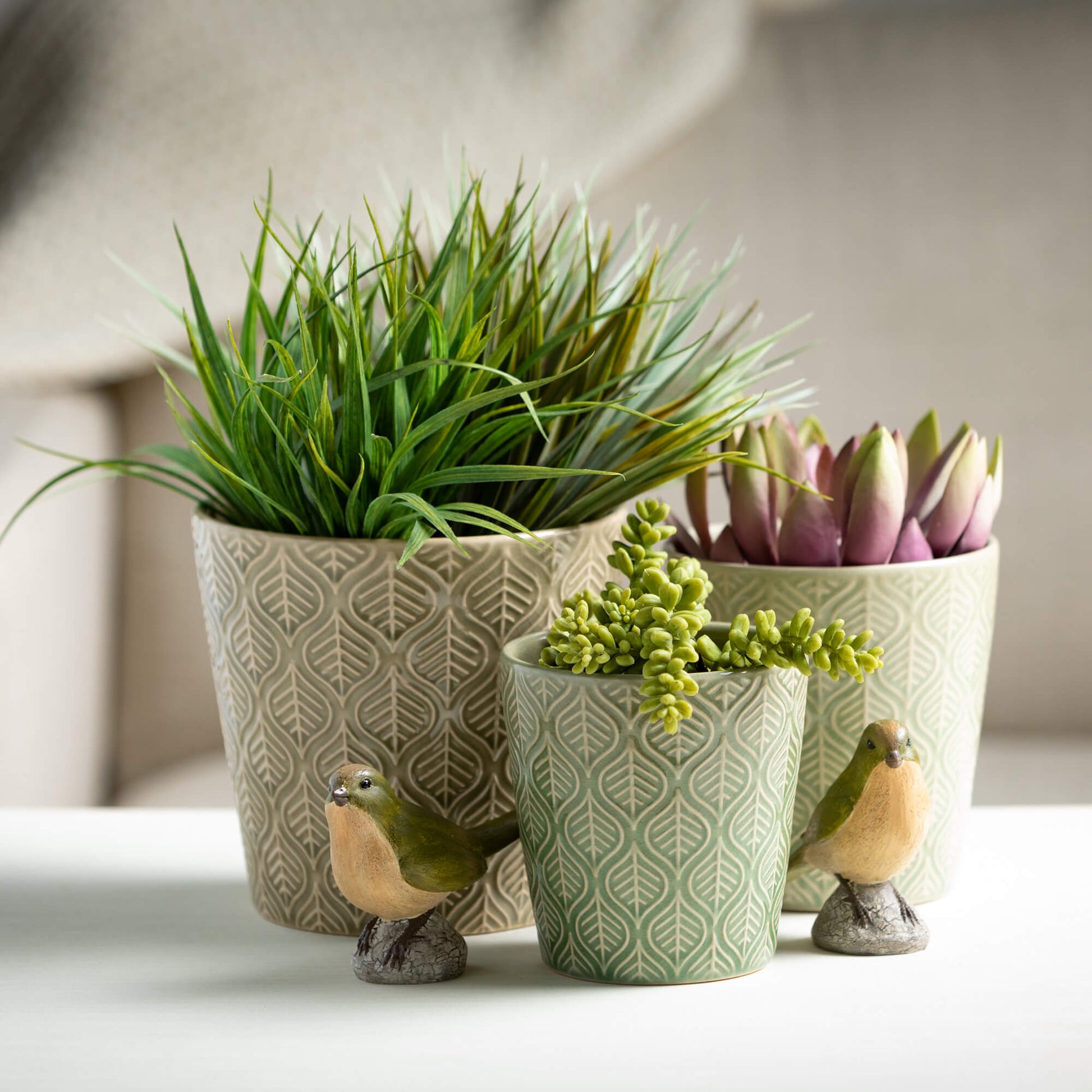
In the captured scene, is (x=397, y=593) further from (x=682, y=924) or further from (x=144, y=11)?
(x=144, y=11)

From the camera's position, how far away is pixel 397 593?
452 millimetres

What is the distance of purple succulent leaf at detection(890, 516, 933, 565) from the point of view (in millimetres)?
486

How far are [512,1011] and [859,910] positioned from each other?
13cm

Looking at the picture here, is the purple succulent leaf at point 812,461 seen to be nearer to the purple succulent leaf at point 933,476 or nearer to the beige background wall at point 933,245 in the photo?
the purple succulent leaf at point 933,476

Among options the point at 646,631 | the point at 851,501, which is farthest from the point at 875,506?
the point at 646,631

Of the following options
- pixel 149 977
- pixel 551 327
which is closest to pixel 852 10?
pixel 551 327

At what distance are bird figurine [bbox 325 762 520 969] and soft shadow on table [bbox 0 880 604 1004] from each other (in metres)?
0.03

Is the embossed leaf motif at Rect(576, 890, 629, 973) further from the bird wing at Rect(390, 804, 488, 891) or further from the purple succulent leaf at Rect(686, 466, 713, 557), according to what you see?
the purple succulent leaf at Rect(686, 466, 713, 557)

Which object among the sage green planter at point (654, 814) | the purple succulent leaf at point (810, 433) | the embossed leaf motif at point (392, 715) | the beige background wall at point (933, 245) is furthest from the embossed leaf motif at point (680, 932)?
the beige background wall at point (933, 245)

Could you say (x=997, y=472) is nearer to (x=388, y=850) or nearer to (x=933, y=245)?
(x=388, y=850)

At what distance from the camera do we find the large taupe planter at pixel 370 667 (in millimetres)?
454

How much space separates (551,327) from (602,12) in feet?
1.96

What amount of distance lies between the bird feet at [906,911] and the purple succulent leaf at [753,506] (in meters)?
0.12

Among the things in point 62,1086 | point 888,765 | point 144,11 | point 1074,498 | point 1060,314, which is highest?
point 144,11
